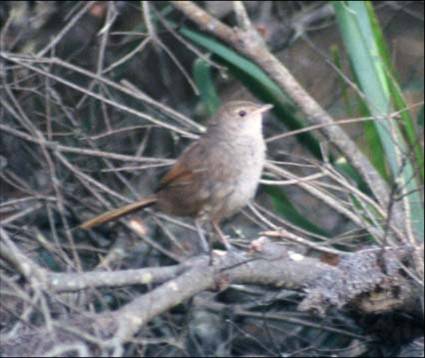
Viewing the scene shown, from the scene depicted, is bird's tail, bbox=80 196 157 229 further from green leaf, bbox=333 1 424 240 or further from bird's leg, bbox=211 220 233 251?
green leaf, bbox=333 1 424 240

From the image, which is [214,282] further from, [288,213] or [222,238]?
[288,213]

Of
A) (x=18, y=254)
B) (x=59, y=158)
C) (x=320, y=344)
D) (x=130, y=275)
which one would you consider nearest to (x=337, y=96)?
(x=320, y=344)

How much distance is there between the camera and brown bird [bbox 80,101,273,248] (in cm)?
551

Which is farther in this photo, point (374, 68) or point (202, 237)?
point (374, 68)

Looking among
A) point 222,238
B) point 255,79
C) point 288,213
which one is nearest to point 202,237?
point 222,238

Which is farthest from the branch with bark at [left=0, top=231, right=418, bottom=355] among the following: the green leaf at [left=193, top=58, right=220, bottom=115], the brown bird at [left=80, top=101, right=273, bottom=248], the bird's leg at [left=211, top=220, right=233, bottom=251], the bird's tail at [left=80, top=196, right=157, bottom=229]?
the green leaf at [left=193, top=58, right=220, bottom=115]

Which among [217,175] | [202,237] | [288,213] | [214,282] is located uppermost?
[217,175]

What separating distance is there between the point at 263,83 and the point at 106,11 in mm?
1057

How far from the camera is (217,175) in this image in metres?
5.57

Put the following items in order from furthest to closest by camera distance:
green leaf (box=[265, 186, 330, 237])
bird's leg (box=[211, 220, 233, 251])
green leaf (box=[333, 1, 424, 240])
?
green leaf (box=[265, 186, 330, 237]), green leaf (box=[333, 1, 424, 240]), bird's leg (box=[211, 220, 233, 251])

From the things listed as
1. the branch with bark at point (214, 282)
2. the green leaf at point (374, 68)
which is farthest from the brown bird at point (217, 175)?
the green leaf at point (374, 68)

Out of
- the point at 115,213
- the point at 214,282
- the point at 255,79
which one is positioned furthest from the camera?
the point at 255,79

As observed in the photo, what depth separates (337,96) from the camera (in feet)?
25.9

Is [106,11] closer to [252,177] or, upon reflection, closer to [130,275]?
[252,177]
